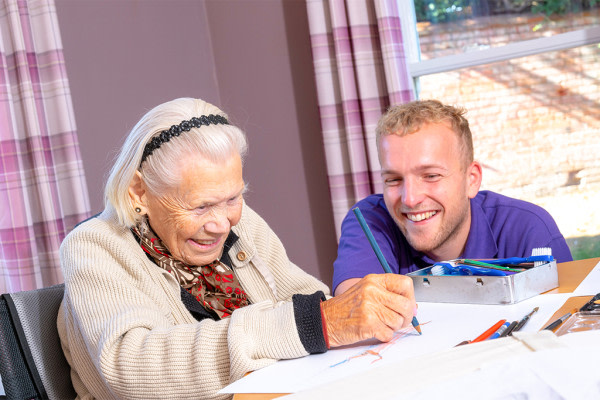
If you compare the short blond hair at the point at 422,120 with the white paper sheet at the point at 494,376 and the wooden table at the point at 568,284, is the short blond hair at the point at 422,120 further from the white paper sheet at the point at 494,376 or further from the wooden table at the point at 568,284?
the white paper sheet at the point at 494,376

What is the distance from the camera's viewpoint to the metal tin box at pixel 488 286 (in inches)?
48.9

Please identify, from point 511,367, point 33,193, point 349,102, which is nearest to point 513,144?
point 349,102

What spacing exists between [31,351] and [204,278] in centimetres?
40

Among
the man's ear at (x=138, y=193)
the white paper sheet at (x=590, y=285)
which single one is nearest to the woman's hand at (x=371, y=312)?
the white paper sheet at (x=590, y=285)

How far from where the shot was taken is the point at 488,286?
4.15ft

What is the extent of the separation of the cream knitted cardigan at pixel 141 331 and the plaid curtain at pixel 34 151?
145 centimetres

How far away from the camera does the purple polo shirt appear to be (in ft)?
5.46

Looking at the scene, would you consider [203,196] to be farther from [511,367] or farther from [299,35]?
[299,35]

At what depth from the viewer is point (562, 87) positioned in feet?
10.8

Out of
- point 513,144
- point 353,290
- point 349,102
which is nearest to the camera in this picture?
point 353,290

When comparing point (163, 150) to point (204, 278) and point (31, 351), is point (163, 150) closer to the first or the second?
point (204, 278)

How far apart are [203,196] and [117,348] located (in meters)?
0.38

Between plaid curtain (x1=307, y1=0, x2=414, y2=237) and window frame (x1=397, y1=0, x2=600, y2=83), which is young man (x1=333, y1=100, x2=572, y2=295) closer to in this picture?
plaid curtain (x1=307, y1=0, x2=414, y2=237)

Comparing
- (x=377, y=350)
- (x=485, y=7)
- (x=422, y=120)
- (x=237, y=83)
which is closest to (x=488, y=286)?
(x=377, y=350)
